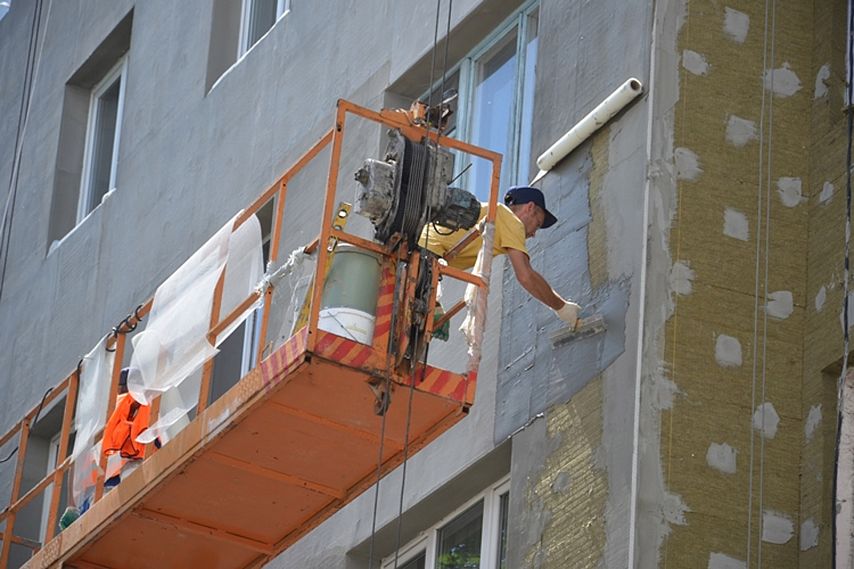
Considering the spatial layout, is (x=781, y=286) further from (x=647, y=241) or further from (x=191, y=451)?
(x=191, y=451)

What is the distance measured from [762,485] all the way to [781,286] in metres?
1.37

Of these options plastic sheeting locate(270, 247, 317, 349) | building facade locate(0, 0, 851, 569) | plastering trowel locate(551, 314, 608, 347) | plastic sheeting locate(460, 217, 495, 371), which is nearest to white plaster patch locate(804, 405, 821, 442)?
building facade locate(0, 0, 851, 569)

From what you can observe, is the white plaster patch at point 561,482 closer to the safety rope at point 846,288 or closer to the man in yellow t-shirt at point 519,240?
the man in yellow t-shirt at point 519,240

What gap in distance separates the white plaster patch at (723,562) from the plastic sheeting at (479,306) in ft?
6.18

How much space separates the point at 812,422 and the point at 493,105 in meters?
4.90

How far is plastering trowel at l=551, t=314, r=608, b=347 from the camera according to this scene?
43.0 feet

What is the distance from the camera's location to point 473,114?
16641mm

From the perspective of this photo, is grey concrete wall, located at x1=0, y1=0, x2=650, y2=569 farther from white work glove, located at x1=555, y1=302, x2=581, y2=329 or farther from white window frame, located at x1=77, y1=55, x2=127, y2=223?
white window frame, located at x1=77, y1=55, x2=127, y2=223

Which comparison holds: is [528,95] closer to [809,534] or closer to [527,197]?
[527,197]

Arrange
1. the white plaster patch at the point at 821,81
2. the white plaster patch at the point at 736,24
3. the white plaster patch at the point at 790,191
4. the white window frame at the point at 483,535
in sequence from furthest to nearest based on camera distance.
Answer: the white window frame at the point at 483,535, the white plaster patch at the point at 736,24, the white plaster patch at the point at 821,81, the white plaster patch at the point at 790,191

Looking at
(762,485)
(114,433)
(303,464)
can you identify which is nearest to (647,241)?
(762,485)

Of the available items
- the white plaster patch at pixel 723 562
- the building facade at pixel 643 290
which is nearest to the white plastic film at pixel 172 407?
the building facade at pixel 643 290

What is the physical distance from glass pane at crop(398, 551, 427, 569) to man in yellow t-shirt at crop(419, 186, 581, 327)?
8.79ft

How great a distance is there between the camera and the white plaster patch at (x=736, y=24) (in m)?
13.6
